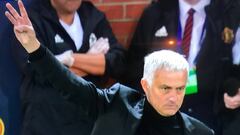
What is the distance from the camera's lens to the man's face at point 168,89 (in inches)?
91.0

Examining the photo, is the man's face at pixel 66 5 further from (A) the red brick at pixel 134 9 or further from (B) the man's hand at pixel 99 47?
(A) the red brick at pixel 134 9

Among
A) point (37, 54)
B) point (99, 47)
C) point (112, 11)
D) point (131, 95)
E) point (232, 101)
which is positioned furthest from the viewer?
point (112, 11)

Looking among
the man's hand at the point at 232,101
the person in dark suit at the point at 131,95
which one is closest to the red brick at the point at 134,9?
the man's hand at the point at 232,101

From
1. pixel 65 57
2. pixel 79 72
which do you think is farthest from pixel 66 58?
pixel 79 72

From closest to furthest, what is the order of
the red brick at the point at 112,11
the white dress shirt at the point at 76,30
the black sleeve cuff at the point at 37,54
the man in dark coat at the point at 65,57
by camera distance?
1. the black sleeve cuff at the point at 37,54
2. the man in dark coat at the point at 65,57
3. the white dress shirt at the point at 76,30
4. the red brick at the point at 112,11

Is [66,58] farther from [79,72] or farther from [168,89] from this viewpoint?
[168,89]

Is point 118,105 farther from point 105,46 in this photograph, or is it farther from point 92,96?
point 105,46

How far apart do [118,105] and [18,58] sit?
917mm

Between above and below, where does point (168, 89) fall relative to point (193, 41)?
above

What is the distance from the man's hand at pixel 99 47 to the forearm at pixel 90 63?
0.13ft

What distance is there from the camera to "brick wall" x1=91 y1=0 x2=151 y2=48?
3648 mm

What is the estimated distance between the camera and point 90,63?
3242 mm

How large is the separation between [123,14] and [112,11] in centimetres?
7

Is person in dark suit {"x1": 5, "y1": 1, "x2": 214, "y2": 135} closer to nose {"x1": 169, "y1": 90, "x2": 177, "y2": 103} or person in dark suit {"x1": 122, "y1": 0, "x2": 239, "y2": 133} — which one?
nose {"x1": 169, "y1": 90, "x2": 177, "y2": 103}
